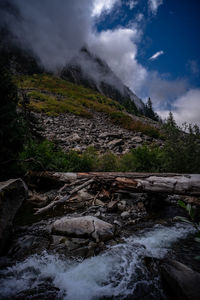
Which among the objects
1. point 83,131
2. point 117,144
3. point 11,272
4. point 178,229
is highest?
point 83,131

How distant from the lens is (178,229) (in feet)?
13.1

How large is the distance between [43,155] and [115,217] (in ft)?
17.3

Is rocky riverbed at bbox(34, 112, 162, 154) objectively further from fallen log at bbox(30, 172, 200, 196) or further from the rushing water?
the rushing water

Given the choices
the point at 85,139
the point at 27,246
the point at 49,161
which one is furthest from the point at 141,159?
the point at 85,139

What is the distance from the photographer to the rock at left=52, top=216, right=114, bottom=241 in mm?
3391

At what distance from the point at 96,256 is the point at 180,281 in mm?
1601

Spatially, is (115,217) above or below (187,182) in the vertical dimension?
below

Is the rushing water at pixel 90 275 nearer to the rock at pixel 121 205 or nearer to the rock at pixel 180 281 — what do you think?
the rock at pixel 180 281

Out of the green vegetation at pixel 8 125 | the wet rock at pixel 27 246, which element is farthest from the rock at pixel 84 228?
the green vegetation at pixel 8 125

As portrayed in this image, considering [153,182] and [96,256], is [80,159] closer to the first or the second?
[153,182]

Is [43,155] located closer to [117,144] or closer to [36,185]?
[36,185]

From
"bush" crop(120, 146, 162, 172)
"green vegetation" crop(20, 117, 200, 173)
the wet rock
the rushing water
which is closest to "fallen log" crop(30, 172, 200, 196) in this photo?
the rushing water

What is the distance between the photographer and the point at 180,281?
1.89 metres

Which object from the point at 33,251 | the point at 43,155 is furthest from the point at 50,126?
the point at 33,251
